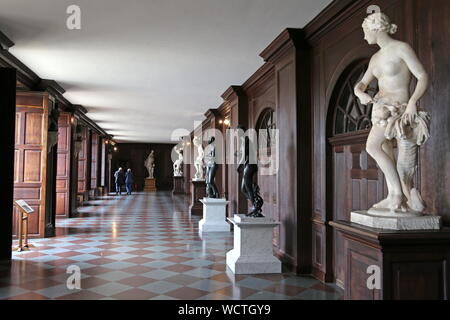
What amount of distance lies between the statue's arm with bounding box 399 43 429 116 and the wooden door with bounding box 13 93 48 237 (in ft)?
22.4

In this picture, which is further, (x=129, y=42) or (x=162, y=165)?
(x=162, y=165)

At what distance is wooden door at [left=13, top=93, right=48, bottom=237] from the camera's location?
735cm

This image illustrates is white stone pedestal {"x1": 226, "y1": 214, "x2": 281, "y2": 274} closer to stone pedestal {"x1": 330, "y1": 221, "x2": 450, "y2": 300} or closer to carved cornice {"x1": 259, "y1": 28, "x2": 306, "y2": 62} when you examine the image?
carved cornice {"x1": 259, "y1": 28, "x2": 306, "y2": 62}

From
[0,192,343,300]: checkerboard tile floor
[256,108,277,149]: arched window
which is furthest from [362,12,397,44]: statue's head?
[256,108,277,149]: arched window

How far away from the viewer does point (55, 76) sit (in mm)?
7711

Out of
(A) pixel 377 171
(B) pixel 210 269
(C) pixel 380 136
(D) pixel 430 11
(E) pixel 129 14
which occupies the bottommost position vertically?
(B) pixel 210 269

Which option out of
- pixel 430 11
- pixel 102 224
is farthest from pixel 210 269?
pixel 102 224

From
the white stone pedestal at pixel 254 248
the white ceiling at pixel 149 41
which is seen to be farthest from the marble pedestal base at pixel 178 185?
the white stone pedestal at pixel 254 248

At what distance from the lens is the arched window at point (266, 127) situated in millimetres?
7334

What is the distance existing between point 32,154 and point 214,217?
4.08m

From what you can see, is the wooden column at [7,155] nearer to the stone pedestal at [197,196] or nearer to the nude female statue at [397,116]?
the nude female statue at [397,116]

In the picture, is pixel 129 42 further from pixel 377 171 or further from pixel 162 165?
pixel 162 165

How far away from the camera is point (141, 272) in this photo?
16.1ft

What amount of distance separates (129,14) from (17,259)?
3954 mm
